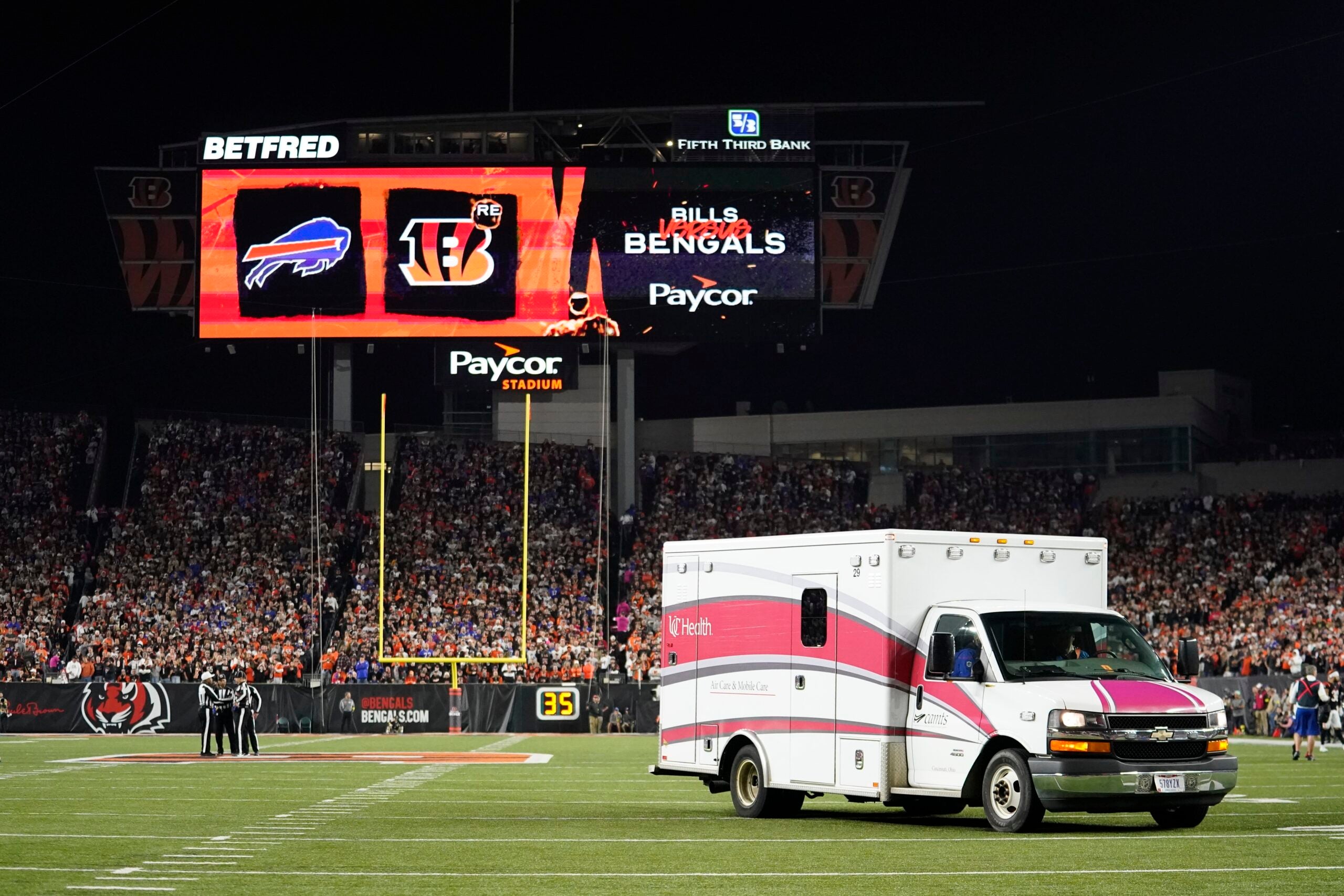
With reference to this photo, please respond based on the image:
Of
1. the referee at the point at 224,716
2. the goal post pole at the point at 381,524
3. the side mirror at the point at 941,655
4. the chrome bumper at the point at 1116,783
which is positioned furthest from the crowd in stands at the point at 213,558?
the chrome bumper at the point at 1116,783

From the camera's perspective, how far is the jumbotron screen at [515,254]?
44406mm

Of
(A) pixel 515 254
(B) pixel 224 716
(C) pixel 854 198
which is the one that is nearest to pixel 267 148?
(A) pixel 515 254

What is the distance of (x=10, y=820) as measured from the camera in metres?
16.4

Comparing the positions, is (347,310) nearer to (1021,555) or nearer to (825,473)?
(825,473)

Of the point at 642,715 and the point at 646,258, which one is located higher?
the point at 646,258

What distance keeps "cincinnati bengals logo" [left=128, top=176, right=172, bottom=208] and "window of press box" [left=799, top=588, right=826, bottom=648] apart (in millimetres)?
33058

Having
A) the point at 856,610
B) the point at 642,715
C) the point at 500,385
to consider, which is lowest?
the point at 642,715

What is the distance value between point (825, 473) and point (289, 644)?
19.7 meters

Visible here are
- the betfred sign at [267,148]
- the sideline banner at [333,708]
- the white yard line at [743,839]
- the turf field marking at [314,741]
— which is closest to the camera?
the white yard line at [743,839]

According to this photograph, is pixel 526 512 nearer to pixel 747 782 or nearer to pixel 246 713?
pixel 246 713

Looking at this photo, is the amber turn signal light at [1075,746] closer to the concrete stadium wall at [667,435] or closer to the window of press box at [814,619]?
the window of press box at [814,619]

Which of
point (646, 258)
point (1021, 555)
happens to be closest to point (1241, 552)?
point (646, 258)

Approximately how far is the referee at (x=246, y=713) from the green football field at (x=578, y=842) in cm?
601

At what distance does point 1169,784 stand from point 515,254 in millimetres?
31629
